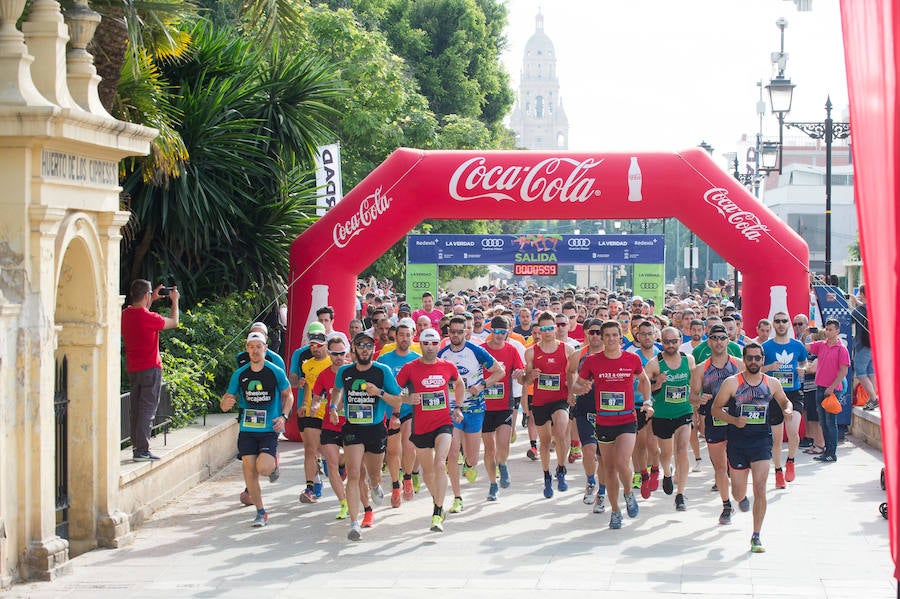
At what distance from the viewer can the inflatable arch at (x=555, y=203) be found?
16.5 meters

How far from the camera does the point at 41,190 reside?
8930mm

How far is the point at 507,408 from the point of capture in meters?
12.9

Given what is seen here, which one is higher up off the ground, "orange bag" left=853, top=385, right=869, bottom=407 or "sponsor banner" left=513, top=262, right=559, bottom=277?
"sponsor banner" left=513, top=262, right=559, bottom=277

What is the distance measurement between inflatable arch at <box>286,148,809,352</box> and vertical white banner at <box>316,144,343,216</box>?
258 centimetres

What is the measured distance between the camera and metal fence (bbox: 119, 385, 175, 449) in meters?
11.8

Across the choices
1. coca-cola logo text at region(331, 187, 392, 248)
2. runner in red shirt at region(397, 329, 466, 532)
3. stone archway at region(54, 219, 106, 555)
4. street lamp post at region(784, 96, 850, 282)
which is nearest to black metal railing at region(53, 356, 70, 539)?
stone archway at region(54, 219, 106, 555)

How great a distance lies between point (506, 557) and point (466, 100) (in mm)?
35263

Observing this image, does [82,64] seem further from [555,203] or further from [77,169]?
[555,203]

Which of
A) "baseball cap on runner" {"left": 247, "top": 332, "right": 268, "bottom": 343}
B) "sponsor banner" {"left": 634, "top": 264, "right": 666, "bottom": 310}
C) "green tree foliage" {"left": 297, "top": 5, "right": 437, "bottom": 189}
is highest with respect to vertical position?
"green tree foliage" {"left": 297, "top": 5, "right": 437, "bottom": 189}

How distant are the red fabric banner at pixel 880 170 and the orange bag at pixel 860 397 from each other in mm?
14843

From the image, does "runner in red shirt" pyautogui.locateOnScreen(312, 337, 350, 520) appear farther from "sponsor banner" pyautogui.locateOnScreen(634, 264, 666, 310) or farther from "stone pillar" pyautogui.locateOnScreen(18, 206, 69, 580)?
"sponsor banner" pyautogui.locateOnScreen(634, 264, 666, 310)

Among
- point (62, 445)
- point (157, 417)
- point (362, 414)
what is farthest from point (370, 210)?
point (62, 445)

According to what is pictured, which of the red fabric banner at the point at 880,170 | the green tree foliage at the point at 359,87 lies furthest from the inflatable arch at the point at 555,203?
the red fabric banner at the point at 880,170

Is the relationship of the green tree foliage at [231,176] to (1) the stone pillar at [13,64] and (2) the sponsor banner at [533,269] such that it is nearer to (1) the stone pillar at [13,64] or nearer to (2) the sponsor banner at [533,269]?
(1) the stone pillar at [13,64]
